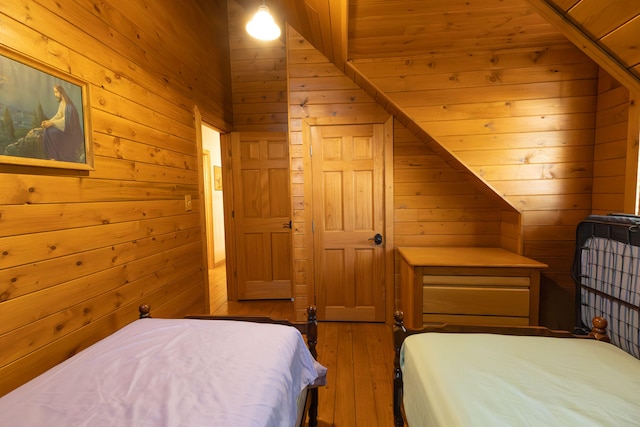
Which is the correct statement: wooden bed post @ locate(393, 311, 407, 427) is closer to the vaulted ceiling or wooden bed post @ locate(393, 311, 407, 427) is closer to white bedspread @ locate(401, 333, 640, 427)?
white bedspread @ locate(401, 333, 640, 427)

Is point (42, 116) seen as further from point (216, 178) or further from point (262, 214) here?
point (216, 178)

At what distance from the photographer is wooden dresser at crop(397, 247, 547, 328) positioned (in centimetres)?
213

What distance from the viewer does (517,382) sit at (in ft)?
3.07

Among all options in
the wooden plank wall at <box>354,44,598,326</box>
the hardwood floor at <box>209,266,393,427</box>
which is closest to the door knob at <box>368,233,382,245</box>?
the hardwood floor at <box>209,266,393,427</box>

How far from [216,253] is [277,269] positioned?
213 centimetres

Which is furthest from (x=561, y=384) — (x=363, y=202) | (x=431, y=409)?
(x=363, y=202)

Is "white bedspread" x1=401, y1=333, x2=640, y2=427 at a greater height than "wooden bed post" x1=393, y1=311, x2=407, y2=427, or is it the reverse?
"white bedspread" x1=401, y1=333, x2=640, y2=427

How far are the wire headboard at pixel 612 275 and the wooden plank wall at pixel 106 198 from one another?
2.52 meters

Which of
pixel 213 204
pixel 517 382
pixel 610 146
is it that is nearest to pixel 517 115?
pixel 610 146

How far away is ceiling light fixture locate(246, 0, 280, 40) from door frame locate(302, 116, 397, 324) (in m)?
0.76

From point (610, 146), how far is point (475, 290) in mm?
1360

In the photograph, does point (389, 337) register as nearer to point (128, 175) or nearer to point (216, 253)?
point (128, 175)

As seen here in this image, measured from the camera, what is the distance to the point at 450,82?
2133 mm

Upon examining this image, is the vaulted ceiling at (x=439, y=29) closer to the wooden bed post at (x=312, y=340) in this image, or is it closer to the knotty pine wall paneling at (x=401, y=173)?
the knotty pine wall paneling at (x=401, y=173)
